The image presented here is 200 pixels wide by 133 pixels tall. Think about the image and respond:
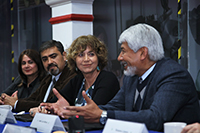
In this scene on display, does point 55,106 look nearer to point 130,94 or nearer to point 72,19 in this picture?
point 130,94

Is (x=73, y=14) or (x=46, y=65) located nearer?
(x=46, y=65)

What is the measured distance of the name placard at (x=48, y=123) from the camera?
1.69 m

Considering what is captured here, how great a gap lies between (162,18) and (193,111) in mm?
1536

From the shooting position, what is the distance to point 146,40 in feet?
6.98

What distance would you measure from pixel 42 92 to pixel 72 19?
3.73 ft

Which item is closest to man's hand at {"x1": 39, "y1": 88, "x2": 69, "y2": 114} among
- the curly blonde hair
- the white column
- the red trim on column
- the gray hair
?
Result: the curly blonde hair

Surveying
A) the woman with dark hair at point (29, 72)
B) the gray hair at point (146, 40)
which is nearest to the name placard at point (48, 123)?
the gray hair at point (146, 40)

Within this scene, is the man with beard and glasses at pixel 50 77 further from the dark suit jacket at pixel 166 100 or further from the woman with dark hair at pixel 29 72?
the dark suit jacket at pixel 166 100

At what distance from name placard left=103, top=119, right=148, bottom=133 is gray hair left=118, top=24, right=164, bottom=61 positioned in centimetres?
79

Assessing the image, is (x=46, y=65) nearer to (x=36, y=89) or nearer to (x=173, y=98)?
(x=36, y=89)

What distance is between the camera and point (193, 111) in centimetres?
200

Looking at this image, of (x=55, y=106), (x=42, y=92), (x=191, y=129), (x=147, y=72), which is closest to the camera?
(x=191, y=129)

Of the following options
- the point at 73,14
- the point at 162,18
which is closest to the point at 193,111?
the point at 162,18

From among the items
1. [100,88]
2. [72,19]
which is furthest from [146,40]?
[72,19]
